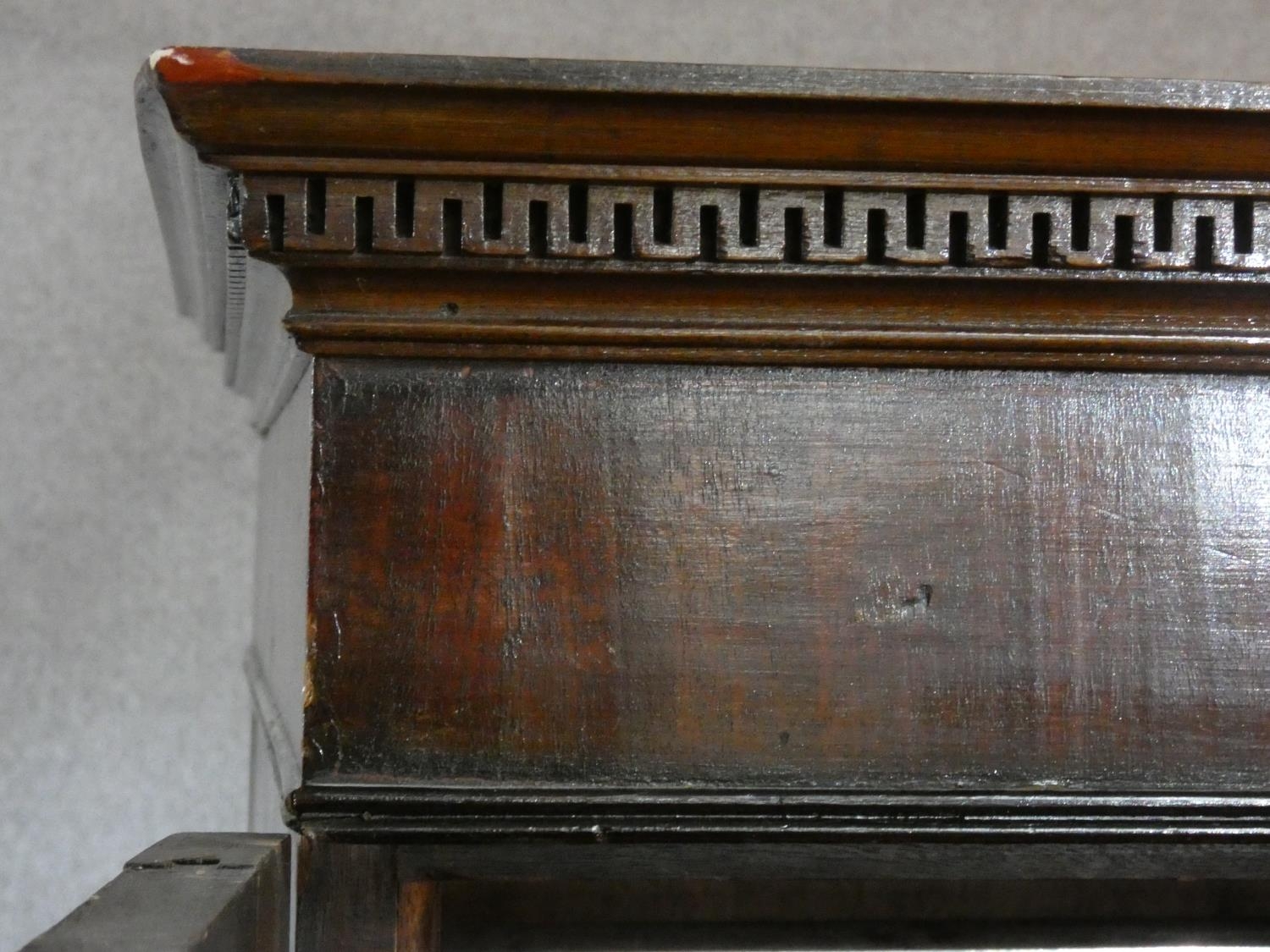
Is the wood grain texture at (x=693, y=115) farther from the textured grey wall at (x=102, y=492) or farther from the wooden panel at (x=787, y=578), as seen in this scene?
the textured grey wall at (x=102, y=492)

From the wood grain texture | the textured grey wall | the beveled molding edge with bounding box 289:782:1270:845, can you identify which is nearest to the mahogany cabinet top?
the wood grain texture

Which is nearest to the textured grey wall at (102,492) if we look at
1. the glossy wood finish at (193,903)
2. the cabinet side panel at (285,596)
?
the cabinet side panel at (285,596)

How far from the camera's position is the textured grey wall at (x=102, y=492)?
121 centimetres

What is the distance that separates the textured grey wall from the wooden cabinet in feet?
2.86

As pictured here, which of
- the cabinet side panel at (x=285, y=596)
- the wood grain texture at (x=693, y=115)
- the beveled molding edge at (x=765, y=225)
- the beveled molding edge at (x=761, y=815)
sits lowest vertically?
the beveled molding edge at (x=761, y=815)

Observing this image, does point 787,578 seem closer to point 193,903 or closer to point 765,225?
point 765,225

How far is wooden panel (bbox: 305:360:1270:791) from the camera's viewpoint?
0.41 metres

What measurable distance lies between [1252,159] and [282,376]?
0.43 meters

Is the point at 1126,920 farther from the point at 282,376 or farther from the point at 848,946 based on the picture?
the point at 282,376

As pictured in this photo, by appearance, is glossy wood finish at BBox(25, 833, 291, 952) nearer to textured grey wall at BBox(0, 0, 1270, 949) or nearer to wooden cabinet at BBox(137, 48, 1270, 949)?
wooden cabinet at BBox(137, 48, 1270, 949)

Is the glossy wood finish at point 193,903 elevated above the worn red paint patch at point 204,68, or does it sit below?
below

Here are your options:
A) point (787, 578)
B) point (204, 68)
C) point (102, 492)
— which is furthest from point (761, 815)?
point (102, 492)

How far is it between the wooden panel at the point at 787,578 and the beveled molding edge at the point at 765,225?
0.04 meters

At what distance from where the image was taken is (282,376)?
610 millimetres
